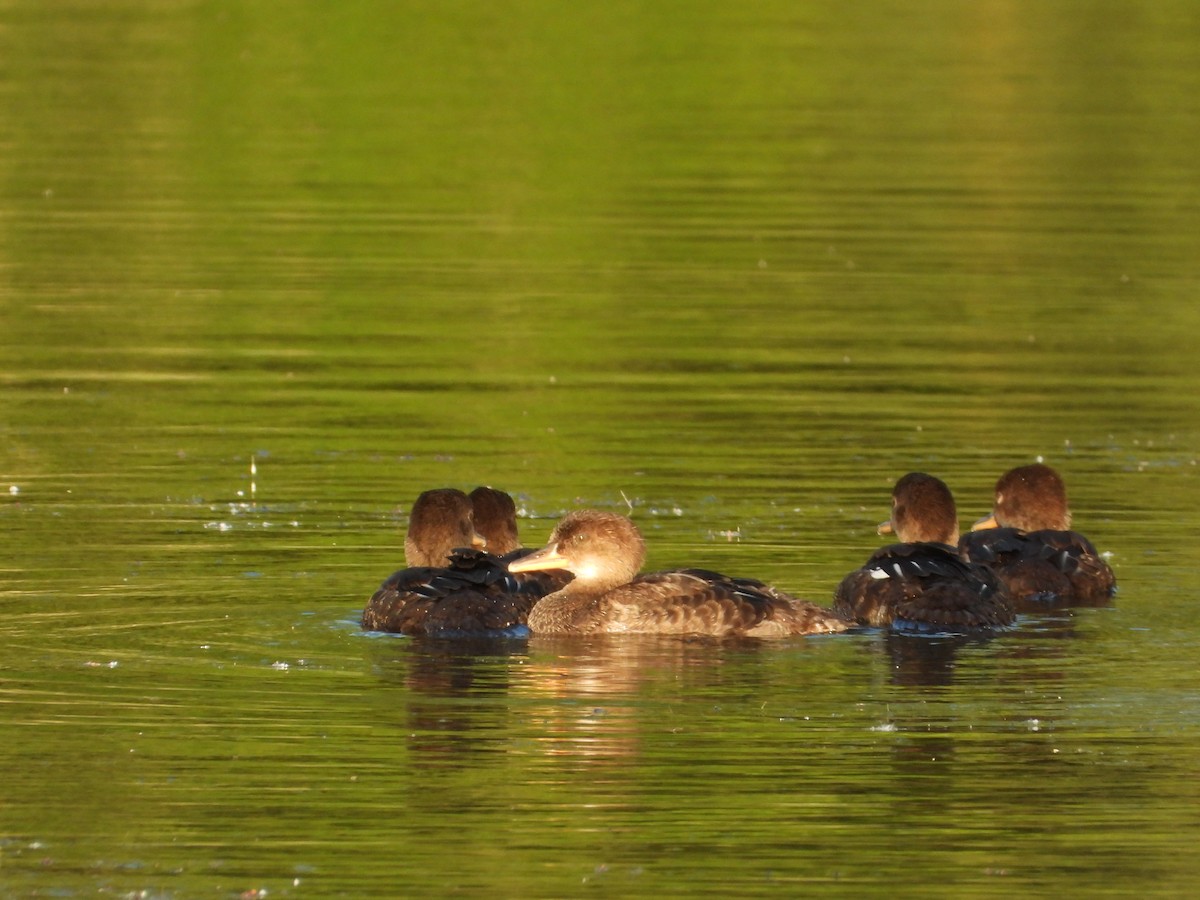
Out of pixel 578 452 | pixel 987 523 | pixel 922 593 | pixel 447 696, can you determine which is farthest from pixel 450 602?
pixel 578 452

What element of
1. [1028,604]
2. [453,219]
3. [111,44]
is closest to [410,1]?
[111,44]

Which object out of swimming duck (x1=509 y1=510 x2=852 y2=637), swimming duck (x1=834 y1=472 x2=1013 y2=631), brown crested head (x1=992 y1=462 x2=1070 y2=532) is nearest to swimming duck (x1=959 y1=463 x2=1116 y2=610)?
brown crested head (x1=992 y1=462 x2=1070 y2=532)

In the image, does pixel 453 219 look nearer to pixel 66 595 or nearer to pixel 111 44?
pixel 66 595

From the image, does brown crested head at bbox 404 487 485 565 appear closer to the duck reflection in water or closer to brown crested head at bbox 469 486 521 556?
brown crested head at bbox 469 486 521 556

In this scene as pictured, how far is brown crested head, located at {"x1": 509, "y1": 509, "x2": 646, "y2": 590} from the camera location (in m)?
13.2

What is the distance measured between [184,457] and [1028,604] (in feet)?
19.5

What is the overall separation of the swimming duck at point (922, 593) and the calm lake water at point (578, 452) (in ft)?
1.13

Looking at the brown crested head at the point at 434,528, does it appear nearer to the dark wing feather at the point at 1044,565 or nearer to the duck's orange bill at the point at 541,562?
the duck's orange bill at the point at 541,562

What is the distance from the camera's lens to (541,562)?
13375 millimetres

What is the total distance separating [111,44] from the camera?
49.0 metres

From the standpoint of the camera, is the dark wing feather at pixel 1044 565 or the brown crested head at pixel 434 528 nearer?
the brown crested head at pixel 434 528

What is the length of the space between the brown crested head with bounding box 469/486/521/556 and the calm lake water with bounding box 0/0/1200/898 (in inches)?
23.5

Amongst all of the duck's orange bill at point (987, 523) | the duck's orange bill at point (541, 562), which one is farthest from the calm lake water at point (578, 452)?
the duck's orange bill at point (987, 523)

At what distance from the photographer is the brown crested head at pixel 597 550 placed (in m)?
13.2
